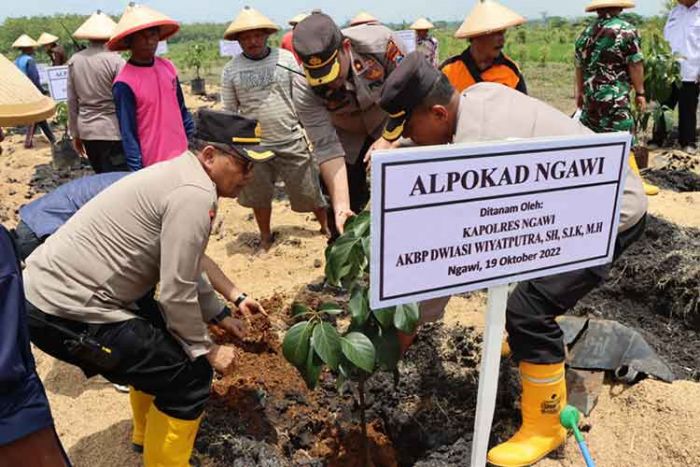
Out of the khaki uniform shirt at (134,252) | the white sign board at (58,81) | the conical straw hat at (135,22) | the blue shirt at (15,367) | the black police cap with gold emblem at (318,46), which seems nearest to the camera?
the blue shirt at (15,367)

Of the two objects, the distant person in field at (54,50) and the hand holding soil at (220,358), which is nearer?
the hand holding soil at (220,358)

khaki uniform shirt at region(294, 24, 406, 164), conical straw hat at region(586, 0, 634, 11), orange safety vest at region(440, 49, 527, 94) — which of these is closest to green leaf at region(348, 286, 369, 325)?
khaki uniform shirt at region(294, 24, 406, 164)

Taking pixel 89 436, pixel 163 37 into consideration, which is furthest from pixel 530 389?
pixel 163 37

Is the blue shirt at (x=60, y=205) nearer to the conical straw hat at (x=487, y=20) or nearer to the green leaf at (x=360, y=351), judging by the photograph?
the green leaf at (x=360, y=351)

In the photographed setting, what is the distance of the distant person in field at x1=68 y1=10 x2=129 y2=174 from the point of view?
12.8ft

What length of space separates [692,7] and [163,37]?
5405 mm

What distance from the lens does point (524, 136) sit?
1.96 metres

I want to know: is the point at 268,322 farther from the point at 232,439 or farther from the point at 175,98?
the point at 175,98

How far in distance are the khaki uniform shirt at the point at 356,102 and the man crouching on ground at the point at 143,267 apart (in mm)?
1221

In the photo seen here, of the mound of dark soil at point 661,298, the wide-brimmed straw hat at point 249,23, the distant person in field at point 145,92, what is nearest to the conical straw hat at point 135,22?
the distant person in field at point 145,92

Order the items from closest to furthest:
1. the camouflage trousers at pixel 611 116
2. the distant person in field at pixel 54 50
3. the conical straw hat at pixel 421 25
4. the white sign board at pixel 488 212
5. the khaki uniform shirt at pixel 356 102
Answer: the white sign board at pixel 488 212
the khaki uniform shirt at pixel 356 102
the camouflage trousers at pixel 611 116
the distant person in field at pixel 54 50
the conical straw hat at pixel 421 25

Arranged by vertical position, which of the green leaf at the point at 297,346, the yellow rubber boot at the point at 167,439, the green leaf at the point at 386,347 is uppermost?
the green leaf at the point at 297,346

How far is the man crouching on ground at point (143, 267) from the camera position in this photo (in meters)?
1.87

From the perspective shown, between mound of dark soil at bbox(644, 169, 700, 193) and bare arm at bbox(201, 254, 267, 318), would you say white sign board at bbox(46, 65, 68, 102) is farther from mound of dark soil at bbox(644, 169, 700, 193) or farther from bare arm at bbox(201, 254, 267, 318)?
mound of dark soil at bbox(644, 169, 700, 193)
